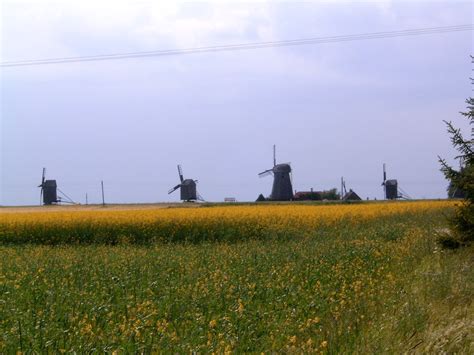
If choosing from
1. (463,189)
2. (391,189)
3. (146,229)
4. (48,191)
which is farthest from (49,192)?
(463,189)

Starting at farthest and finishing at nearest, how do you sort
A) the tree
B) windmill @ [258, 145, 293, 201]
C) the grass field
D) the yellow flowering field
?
windmill @ [258, 145, 293, 201]
the yellow flowering field
the tree
the grass field

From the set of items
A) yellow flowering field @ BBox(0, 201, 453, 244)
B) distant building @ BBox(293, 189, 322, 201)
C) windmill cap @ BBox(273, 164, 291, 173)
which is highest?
windmill cap @ BBox(273, 164, 291, 173)

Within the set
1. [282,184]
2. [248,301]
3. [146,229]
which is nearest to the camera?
[248,301]

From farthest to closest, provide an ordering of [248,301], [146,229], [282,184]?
[282,184] → [146,229] → [248,301]

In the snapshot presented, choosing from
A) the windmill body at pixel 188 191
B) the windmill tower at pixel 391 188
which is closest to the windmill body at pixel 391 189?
the windmill tower at pixel 391 188

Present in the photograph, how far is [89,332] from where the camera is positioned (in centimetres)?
782

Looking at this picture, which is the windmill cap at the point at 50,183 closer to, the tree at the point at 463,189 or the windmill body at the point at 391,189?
the windmill body at the point at 391,189

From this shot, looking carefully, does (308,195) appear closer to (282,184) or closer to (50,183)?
(282,184)

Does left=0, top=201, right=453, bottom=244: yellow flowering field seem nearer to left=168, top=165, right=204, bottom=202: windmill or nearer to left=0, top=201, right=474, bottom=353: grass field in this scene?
left=0, top=201, right=474, bottom=353: grass field

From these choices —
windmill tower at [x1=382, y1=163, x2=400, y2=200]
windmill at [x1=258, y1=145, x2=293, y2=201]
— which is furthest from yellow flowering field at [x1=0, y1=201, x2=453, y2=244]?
windmill tower at [x1=382, y1=163, x2=400, y2=200]

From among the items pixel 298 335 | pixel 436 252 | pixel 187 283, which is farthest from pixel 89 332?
pixel 436 252

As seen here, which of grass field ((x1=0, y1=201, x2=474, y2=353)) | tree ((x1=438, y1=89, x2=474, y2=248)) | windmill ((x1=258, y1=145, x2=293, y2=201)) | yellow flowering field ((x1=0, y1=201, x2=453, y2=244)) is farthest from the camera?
windmill ((x1=258, y1=145, x2=293, y2=201))

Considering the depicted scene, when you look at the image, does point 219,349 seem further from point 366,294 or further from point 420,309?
point 366,294

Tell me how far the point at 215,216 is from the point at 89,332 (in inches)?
809
